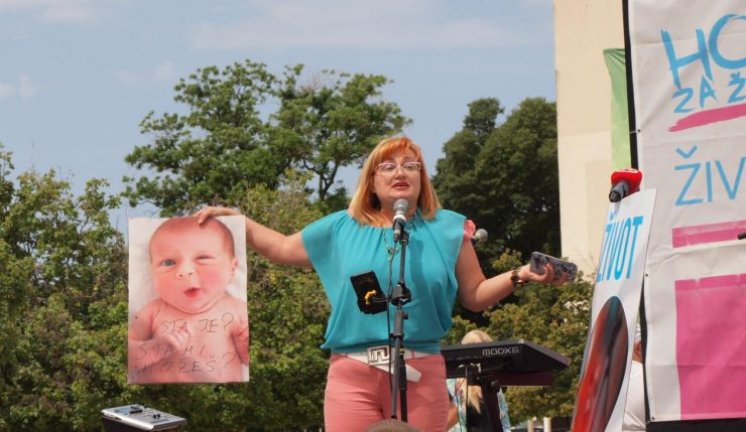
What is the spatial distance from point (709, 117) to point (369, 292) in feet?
6.26

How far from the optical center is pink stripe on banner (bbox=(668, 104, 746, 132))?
6.46m

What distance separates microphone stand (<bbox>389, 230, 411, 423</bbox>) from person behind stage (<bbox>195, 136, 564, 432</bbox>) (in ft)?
0.17

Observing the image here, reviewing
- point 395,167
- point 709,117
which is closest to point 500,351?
point 709,117

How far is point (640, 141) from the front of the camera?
262 inches

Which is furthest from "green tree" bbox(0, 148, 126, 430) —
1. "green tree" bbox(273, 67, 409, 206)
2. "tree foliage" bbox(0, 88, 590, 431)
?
"green tree" bbox(273, 67, 409, 206)

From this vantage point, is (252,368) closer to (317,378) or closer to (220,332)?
(317,378)

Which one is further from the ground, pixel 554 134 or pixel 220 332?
pixel 554 134

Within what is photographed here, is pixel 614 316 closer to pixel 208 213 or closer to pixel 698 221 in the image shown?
pixel 698 221

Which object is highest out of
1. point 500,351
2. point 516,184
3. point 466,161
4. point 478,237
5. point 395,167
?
point 466,161

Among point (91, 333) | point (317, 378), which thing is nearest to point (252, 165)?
point (317, 378)

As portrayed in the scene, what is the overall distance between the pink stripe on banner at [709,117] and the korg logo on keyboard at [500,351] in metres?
2.46

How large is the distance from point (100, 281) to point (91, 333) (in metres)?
3.08

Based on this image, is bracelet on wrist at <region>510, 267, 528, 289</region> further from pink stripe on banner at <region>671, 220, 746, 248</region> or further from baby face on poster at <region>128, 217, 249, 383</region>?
baby face on poster at <region>128, 217, 249, 383</region>

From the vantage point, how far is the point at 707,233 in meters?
6.47
